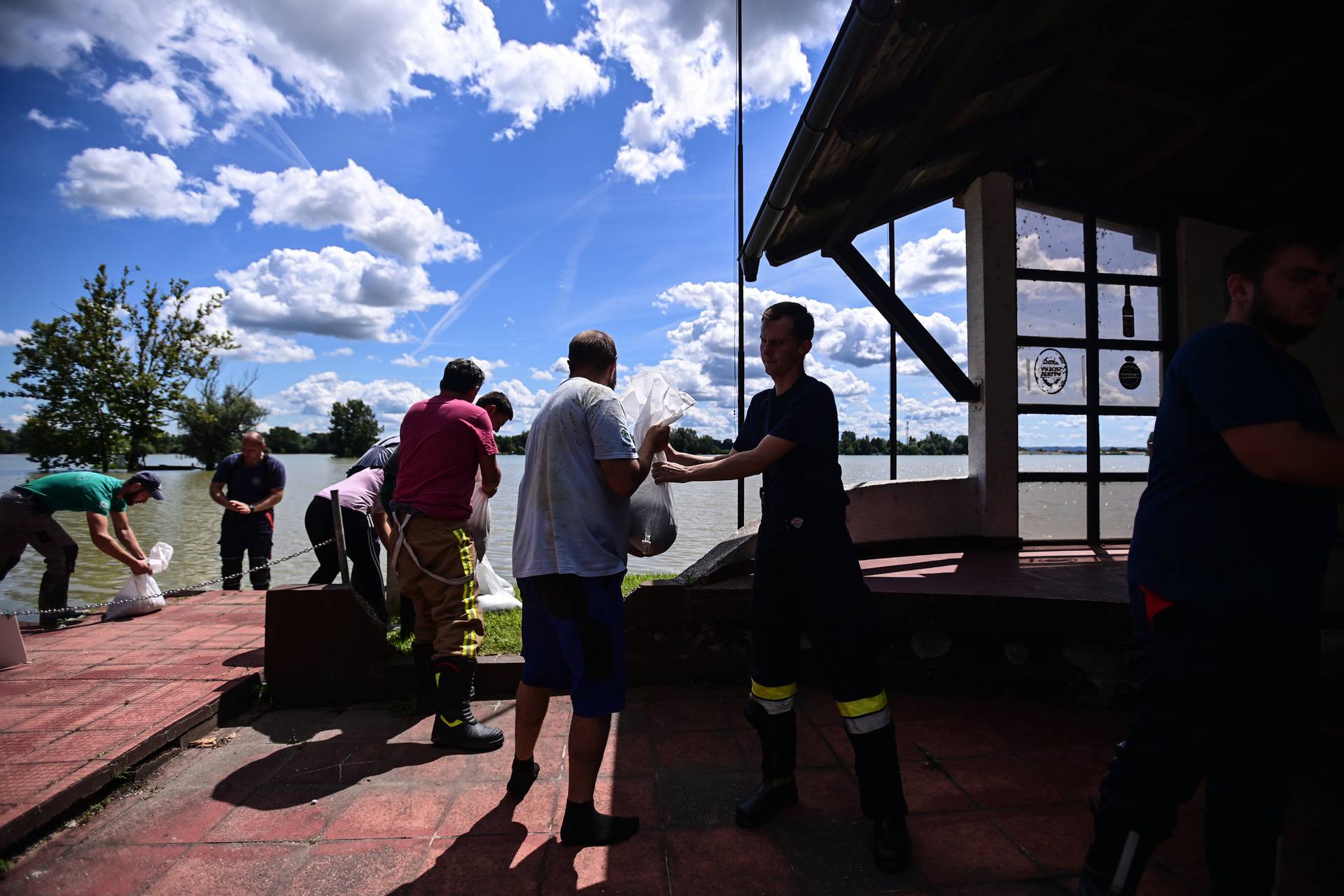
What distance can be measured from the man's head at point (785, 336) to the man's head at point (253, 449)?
249 inches

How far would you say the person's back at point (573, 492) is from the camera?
2.54m

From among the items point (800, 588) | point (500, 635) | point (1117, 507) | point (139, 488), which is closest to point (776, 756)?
point (800, 588)

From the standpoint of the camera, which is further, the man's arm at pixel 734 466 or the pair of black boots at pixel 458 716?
the pair of black boots at pixel 458 716

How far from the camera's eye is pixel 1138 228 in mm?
6688

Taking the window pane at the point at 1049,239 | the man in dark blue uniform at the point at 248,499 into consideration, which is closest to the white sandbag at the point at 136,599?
the man in dark blue uniform at the point at 248,499

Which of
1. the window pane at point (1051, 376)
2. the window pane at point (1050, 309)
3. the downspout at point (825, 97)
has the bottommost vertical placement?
the window pane at point (1051, 376)

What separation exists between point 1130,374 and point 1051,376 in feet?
3.14

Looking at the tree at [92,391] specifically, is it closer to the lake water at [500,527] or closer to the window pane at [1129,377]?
the lake water at [500,527]

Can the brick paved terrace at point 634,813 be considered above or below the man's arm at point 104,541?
below

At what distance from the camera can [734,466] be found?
251 centimetres

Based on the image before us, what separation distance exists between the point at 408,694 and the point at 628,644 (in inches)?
53.2

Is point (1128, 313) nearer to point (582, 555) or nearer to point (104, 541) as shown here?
point (582, 555)

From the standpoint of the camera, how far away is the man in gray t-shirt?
8.19 feet

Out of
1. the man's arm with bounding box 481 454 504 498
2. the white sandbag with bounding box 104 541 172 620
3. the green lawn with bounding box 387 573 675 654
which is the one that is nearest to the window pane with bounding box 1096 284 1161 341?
the green lawn with bounding box 387 573 675 654
